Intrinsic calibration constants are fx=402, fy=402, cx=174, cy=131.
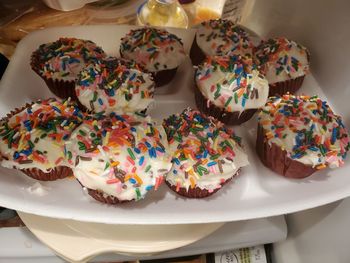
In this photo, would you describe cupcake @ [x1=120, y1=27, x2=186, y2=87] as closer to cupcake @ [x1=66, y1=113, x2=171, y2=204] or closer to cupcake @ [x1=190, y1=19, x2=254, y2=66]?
cupcake @ [x1=190, y1=19, x2=254, y2=66]

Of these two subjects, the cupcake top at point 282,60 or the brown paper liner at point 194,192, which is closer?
the brown paper liner at point 194,192

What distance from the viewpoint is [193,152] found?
Answer: 99 cm

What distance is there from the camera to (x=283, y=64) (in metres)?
1.25

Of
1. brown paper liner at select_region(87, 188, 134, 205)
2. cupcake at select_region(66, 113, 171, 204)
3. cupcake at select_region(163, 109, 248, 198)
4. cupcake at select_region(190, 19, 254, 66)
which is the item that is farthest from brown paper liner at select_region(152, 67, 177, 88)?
brown paper liner at select_region(87, 188, 134, 205)

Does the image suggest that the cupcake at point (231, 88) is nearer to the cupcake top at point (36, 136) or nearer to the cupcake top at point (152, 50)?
the cupcake top at point (152, 50)

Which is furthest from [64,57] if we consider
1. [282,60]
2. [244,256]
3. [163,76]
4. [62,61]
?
[244,256]

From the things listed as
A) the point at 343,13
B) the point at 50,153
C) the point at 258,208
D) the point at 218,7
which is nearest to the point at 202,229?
the point at 258,208

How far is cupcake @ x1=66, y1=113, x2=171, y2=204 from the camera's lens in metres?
0.90

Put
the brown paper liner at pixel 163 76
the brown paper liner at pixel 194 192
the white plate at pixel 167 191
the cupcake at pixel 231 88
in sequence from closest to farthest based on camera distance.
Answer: the white plate at pixel 167 191 → the brown paper liner at pixel 194 192 → the cupcake at pixel 231 88 → the brown paper liner at pixel 163 76

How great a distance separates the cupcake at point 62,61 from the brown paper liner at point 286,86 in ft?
1.80

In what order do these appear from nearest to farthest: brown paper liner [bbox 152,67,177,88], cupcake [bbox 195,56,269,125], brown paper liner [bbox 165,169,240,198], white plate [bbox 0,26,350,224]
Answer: white plate [bbox 0,26,350,224] → brown paper liner [bbox 165,169,240,198] → cupcake [bbox 195,56,269,125] → brown paper liner [bbox 152,67,177,88]

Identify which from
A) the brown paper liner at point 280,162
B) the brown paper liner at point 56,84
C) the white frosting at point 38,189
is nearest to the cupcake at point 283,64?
the brown paper liner at point 280,162

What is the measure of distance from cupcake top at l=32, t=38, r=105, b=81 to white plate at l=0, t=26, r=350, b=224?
54 mm

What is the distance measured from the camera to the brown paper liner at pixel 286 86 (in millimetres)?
1236
